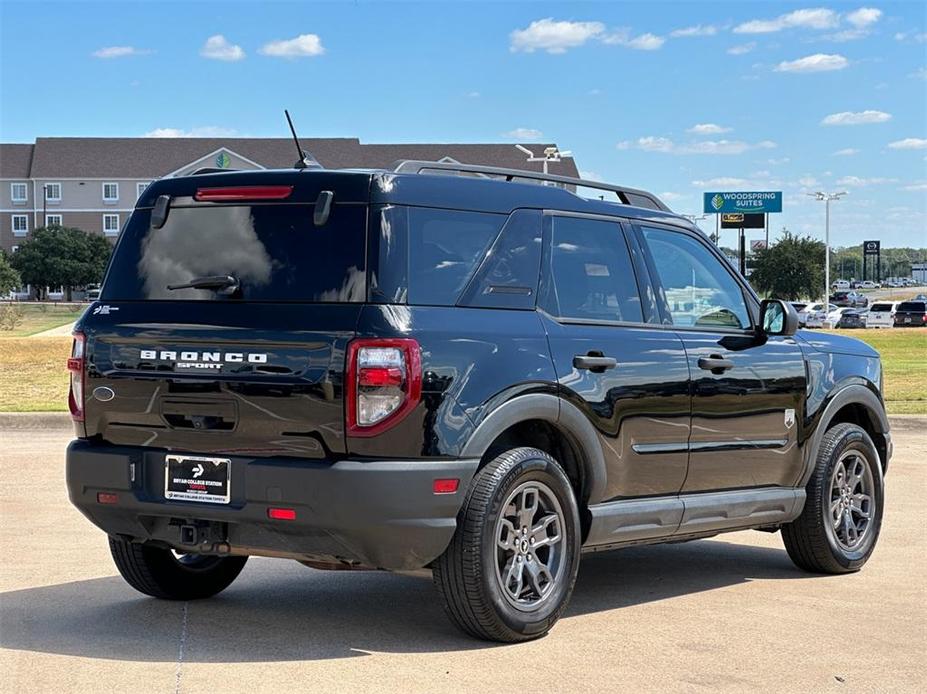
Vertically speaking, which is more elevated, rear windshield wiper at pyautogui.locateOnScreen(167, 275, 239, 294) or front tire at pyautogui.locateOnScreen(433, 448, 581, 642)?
rear windshield wiper at pyautogui.locateOnScreen(167, 275, 239, 294)

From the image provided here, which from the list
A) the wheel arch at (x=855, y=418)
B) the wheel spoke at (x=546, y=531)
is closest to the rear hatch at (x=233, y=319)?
the wheel spoke at (x=546, y=531)

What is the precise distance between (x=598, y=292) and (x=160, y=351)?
7.00ft

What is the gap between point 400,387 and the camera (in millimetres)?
5965

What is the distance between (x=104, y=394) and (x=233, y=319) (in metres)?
0.77

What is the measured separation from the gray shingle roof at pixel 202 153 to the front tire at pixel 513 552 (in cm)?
10762

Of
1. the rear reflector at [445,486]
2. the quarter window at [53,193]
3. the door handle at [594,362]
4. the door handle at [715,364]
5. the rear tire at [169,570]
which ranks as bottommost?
the rear tire at [169,570]

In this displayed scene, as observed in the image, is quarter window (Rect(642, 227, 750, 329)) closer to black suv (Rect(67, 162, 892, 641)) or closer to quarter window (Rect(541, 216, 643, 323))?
black suv (Rect(67, 162, 892, 641))

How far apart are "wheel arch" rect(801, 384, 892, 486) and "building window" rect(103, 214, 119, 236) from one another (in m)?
121

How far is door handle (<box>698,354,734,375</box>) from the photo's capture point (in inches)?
297

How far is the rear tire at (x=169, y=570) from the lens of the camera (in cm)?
728

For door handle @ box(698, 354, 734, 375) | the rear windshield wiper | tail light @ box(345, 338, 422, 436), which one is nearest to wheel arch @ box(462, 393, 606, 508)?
tail light @ box(345, 338, 422, 436)

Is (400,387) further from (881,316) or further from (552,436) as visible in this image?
(881,316)

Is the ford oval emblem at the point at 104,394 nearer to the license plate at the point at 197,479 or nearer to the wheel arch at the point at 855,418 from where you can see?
the license plate at the point at 197,479

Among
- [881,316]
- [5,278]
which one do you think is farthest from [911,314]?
[5,278]
